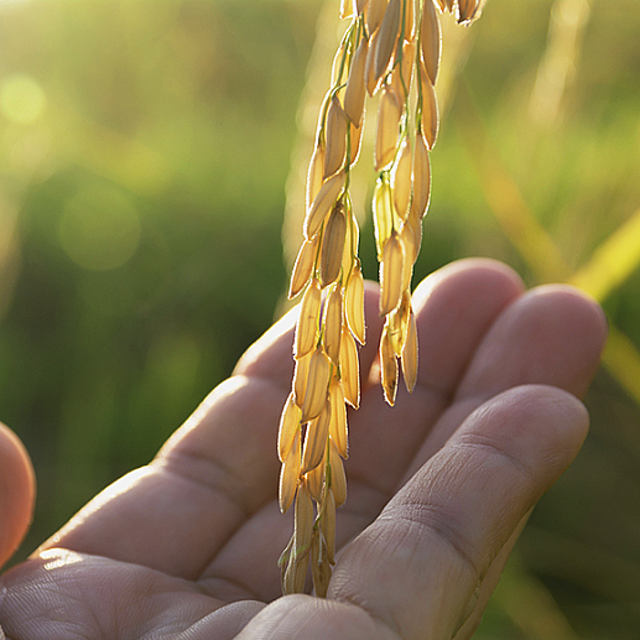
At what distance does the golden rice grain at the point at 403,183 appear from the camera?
320 mm

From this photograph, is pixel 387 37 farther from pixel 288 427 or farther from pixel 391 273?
pixel 288 427

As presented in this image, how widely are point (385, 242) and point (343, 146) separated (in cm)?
5

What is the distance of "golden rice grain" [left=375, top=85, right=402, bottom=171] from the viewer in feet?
0.98

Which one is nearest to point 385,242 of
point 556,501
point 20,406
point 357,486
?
point 357,486

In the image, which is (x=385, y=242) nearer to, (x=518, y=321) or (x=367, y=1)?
(x=367, y=1)

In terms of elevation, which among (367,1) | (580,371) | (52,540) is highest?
(367,1)

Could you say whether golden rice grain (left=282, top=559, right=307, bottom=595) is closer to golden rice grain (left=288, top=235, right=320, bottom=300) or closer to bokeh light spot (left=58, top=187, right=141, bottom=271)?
golden rice grain (left=288, top=235, right=320, bottom=300)

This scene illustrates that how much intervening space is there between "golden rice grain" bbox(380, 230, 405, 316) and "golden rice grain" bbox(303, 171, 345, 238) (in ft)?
0.12

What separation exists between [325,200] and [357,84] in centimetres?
5

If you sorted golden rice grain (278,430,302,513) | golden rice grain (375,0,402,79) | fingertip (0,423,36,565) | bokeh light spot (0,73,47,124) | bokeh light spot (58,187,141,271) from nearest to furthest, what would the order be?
golden rice grain (375,0,402,79), golden rice grain (278,430,302,513), fingertip (0,423,36,565), bokeh light spot (0,73,47,124), bokeh light spot (58,187,141,271)

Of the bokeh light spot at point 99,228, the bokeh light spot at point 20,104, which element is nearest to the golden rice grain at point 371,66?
the bokeh light spot at point 20,104

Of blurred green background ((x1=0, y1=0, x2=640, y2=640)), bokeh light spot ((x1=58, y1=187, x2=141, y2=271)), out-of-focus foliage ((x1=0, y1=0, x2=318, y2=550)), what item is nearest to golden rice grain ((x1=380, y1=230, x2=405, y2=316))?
blurred green background ((x1=0, y1=0, x2=640, y2=640))

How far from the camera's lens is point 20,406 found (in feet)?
3.76

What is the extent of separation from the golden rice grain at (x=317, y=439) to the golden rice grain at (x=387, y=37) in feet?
0.56
